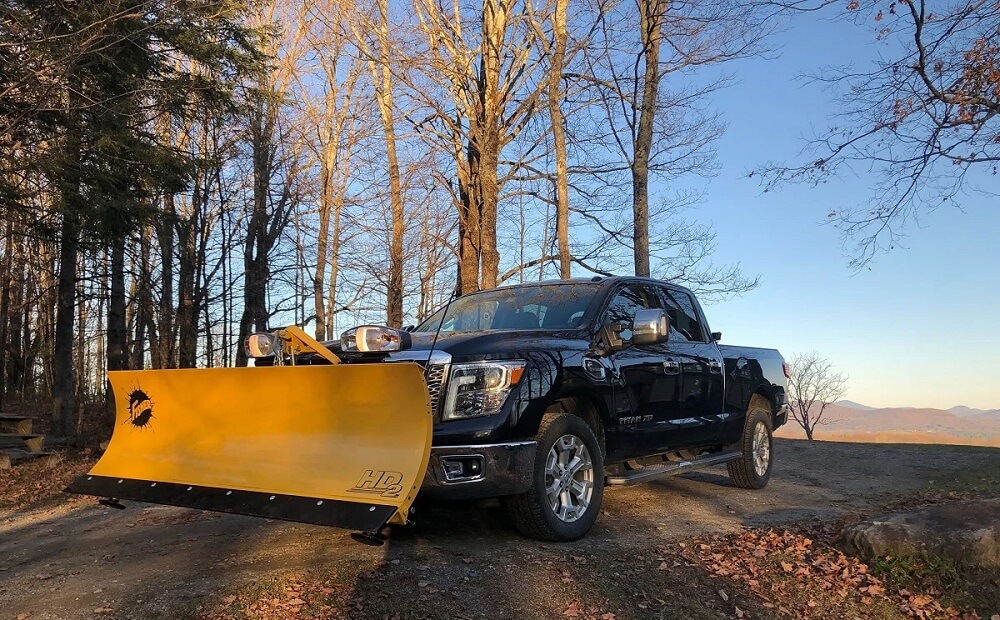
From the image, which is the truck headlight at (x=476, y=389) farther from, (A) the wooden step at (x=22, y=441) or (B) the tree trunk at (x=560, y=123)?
(B) the tree trunk at (x=560, y=123)

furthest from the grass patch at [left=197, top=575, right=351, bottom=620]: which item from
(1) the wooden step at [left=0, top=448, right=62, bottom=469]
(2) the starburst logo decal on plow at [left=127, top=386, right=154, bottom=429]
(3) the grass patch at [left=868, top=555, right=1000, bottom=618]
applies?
(1) the wooden step at [left=0, top=448, right=62, bottom=469]

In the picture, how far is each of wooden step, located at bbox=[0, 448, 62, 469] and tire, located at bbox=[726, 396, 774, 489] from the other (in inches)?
381

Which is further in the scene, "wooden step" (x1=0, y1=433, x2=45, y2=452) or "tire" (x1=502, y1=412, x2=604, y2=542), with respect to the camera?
"wooden step" (x1=0, y1=433, x2=45, y2=452)

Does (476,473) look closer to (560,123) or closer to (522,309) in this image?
(522,309)

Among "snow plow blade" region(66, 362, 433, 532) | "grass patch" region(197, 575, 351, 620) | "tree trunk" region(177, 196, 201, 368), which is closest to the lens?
"grass patch" region(197, 575, 351, 620)

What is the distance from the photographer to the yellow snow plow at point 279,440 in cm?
397

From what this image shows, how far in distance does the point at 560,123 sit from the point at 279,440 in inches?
493

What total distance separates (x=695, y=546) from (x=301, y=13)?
21.5 m

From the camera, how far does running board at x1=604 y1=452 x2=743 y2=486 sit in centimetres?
529

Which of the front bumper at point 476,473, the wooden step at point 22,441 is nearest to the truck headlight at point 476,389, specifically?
the front bumper at point 476,473

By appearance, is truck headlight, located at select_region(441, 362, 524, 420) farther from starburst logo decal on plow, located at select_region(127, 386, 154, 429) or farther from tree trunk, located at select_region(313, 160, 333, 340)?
tree trunk, located at select_region(313, 160, 333, 340)

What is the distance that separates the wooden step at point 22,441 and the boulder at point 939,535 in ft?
38.1

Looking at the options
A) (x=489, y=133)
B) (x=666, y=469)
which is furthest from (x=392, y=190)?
(x=666, y=469)

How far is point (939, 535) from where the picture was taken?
15.1ft
